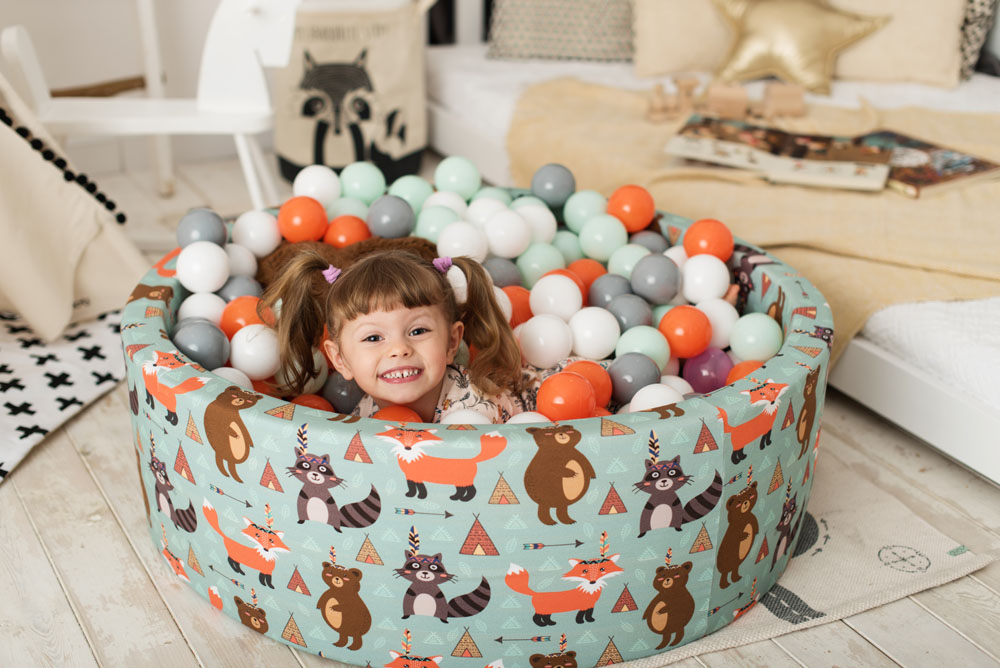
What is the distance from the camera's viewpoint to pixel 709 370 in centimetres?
171

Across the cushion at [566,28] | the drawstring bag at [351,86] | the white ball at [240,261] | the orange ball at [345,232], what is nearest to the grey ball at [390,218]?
the orange ball at [345,232]

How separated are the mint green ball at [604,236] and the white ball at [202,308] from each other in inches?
29.9

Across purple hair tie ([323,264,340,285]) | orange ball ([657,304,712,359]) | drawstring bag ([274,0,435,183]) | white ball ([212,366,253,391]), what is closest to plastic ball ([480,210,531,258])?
orange ball ([657,304,712,359])

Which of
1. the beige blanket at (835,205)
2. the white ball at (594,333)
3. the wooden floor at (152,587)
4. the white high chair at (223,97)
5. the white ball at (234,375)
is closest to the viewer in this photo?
the wooden floor at (152,587)

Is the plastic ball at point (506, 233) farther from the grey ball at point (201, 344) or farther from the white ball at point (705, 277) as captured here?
the grey ball at point (201, 344)

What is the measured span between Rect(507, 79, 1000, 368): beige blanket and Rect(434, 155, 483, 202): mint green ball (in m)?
0.49

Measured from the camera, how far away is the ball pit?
1.18 meters

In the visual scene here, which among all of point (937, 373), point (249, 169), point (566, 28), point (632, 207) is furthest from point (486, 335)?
point (566, 28)

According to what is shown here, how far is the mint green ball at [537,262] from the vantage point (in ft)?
6.23

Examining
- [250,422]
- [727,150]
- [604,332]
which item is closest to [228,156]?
[727,150]

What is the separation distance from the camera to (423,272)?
4.75 ft

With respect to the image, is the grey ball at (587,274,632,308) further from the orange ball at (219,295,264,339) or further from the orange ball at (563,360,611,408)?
the orange ball at (219,295,264,339)

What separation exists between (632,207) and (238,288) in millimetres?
809

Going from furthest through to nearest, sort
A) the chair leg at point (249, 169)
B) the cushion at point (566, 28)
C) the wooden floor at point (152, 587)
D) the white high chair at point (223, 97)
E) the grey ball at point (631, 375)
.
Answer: the cushion at point (566, 28) < the chair leg at point (249, 169) < the white high chair at point (223, 97) < the grey ball at point (631, 375) < the wooden floor at point (152, 587)
